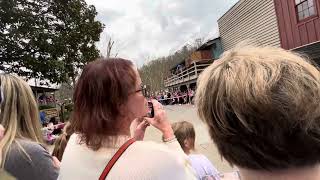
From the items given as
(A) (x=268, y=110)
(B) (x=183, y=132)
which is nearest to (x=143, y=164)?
(A) (x=268, y=110)

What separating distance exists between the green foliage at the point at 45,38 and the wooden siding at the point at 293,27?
11628mm

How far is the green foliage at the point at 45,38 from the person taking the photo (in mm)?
25062

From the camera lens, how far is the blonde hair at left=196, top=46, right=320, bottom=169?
1.26m

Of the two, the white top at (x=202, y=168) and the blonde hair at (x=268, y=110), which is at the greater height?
the blonde hair at (x=268, y=110)

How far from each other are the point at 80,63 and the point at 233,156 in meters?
28.0

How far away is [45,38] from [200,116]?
25338 millimetres

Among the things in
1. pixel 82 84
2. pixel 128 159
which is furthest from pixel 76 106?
pixel 128 159

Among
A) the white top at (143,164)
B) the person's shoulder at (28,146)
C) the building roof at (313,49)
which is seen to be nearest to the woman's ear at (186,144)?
the person's shoulder at (28,146)

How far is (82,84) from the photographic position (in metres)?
2.38

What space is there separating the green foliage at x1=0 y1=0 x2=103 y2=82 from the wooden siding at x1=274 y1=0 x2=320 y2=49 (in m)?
11.6

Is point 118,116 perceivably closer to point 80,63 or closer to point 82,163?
point 82,163

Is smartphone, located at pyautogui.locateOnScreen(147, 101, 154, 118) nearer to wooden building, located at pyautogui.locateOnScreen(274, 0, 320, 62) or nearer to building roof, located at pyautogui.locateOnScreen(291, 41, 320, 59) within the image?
building roof, located at pyautogui.locateOnScreen(291, 41, 320, 59)

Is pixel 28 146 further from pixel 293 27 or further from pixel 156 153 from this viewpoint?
pixel 293 27

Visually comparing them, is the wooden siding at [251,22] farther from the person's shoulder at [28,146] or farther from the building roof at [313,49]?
the person's shoulder at [28,146]
